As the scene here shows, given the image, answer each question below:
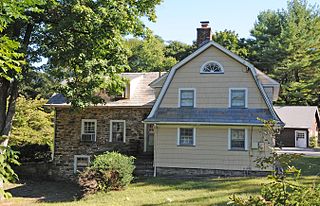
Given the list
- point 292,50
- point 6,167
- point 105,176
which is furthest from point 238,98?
point 292,50

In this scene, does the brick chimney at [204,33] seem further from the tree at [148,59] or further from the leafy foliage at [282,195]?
the tree at [148,59]

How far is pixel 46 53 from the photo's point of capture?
1620 cm

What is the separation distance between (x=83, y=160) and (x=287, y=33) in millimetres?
33026

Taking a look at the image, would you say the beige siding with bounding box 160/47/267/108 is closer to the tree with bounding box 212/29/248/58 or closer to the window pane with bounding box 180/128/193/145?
the window pane with bounding box 180/128/193/145

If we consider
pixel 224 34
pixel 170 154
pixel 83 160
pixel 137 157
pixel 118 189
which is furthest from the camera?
pixel 224 34

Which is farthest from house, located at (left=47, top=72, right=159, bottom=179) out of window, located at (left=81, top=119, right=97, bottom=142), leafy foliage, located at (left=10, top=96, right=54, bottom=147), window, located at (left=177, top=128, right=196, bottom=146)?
leafy foliage, located at (left=10, top=96, right=54, bottom=147)

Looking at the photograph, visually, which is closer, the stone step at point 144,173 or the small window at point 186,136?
the small window at point 186,136

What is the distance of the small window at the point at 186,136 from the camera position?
730 inches

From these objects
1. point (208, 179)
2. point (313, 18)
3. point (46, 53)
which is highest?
point (313, 18)

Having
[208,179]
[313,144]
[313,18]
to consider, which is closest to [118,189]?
[208,179]

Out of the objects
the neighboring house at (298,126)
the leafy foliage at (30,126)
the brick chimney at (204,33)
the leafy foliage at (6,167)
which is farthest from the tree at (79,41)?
the neighboring house at (298,126)

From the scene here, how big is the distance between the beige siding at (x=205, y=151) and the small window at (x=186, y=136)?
220mm

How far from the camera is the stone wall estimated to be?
21.0 metres

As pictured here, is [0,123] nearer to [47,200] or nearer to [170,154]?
[47,200]
